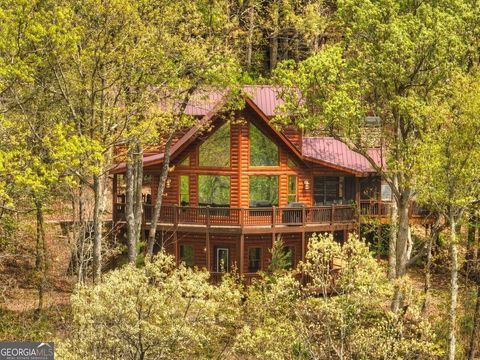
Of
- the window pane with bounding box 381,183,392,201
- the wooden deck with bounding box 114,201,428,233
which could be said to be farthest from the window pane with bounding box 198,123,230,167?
the window pane with bounding box 381,183,392,201

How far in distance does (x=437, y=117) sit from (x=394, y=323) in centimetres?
791

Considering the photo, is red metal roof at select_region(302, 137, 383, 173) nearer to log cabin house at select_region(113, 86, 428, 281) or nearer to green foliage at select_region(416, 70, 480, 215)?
log cabin house at select_region(113, 86, 428, 281)

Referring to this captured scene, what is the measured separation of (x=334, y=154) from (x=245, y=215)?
24.4 feet

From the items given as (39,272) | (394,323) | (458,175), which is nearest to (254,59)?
(39,272)

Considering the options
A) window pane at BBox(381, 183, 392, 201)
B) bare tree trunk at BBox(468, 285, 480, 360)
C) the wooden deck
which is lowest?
bare tree trunk at BBox(468, 285, 480, 360)

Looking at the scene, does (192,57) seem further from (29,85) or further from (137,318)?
(137,318)

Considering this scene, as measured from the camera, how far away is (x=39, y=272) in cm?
3183

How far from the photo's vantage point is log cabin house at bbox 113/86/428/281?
35.7 metres

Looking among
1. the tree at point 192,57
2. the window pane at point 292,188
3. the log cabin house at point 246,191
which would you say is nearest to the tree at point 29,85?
the tree at point 192,57

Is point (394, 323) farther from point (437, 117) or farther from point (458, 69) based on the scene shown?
point (458, 69)

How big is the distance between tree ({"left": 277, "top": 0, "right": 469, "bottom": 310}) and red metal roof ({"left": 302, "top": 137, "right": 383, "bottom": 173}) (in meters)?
7.34

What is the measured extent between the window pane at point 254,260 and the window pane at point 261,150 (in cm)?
471

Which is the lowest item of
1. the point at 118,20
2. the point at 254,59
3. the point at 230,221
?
the point at 230,221

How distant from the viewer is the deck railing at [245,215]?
1399 inches
